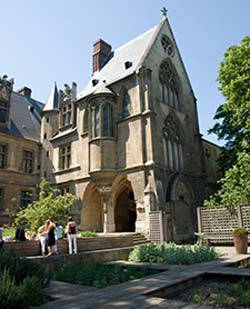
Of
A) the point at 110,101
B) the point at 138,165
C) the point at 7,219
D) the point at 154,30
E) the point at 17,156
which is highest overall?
the point at 154,30

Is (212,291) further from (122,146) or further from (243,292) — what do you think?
(122,146)

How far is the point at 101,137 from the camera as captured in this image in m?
21.2

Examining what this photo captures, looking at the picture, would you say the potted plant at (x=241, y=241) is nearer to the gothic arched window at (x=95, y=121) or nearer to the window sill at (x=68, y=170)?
the gothic arched window at (x=95, y=121)

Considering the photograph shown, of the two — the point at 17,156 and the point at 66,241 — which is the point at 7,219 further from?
the point at 66,241

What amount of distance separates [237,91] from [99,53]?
15292 millimetres

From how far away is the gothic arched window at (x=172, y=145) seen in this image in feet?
71.7

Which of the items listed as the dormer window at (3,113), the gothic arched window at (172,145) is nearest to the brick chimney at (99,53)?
the dormer window at (3,113)

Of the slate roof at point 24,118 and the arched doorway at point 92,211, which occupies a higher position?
the slate roof at point 24,118

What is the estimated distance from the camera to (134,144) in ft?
66.4

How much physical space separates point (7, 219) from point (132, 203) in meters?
10.1

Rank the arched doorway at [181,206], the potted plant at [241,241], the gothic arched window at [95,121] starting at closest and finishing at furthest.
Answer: the potted plant at [241,241], the arched doorway at [181,206], the gothic arched window at [95,121]

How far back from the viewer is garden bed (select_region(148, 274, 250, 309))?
523 cm

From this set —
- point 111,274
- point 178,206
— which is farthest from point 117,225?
point 111,274

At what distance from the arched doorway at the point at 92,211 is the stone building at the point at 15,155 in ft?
15.9
